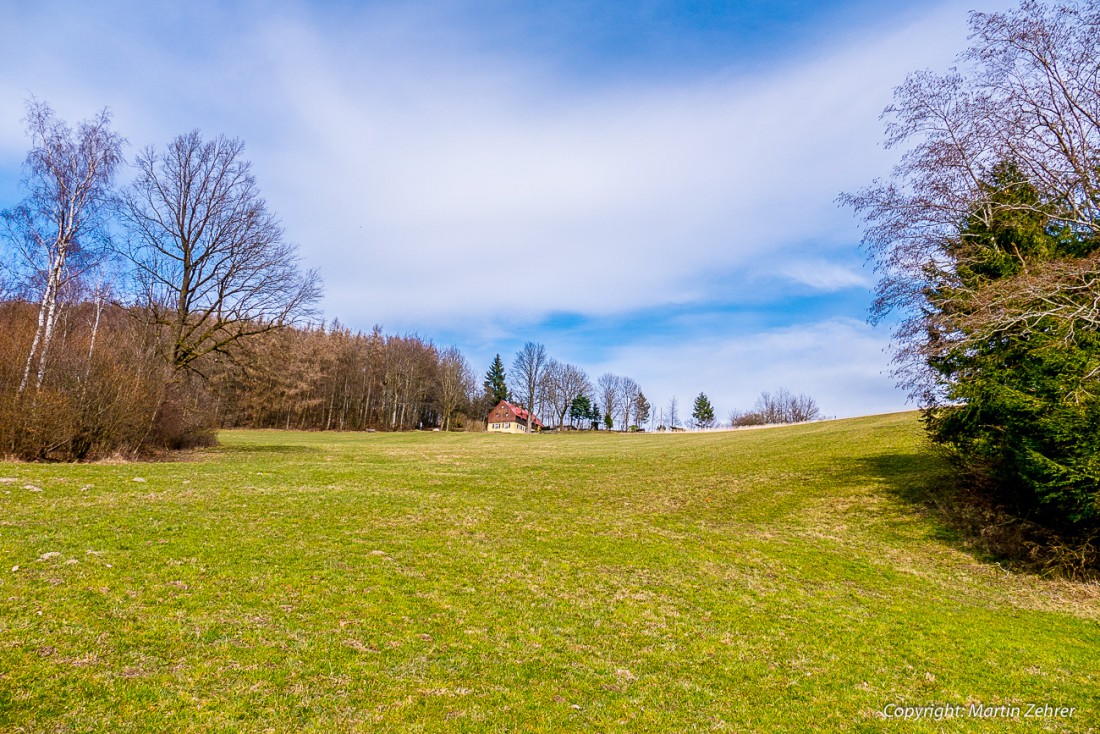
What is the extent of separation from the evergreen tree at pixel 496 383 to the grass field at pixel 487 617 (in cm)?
9193

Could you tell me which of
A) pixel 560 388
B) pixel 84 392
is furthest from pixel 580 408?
pixel 84 392

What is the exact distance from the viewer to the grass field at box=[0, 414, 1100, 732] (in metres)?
4.92

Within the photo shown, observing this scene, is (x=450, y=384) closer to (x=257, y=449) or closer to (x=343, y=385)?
(x=343, y=385)

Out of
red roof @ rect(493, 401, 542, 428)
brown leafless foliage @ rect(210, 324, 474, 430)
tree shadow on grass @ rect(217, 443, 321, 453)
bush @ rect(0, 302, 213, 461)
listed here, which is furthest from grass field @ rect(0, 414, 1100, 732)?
red roof @ rect(493, 401, 542, 428)

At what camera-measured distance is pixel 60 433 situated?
56.3 ft

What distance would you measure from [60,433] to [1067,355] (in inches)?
1128

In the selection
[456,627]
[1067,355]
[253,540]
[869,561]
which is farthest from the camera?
[869,561]

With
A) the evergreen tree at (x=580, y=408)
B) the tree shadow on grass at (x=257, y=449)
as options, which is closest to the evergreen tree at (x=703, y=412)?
the evergreen tree at (x=580, y=408)

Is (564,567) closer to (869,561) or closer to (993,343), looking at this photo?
(869,561)

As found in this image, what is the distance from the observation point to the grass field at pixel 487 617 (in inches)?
194

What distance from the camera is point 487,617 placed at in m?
7.39

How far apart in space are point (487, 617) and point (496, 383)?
101914 millimetres

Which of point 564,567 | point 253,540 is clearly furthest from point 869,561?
point 253,540

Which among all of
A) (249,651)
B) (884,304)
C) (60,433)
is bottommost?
(249,651)
